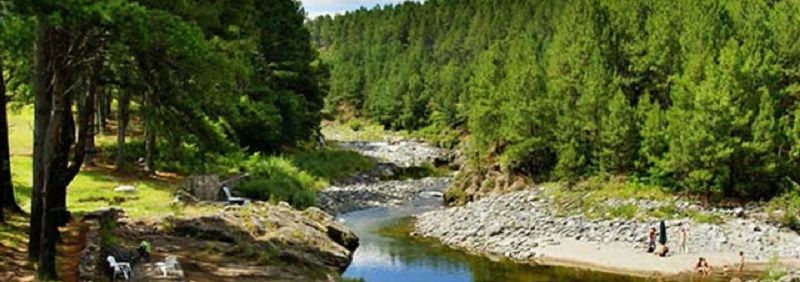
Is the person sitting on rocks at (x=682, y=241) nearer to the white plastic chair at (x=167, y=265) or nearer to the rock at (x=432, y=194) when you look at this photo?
the rock at (x=432, y=194)

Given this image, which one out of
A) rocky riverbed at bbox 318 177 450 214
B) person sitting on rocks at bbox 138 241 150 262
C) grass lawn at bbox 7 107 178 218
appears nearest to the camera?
person sitting on rocks at bbox 138 241 150 262

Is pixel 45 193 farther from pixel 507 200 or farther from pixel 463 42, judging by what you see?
pixel 463 42

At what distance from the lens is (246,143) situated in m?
51.5

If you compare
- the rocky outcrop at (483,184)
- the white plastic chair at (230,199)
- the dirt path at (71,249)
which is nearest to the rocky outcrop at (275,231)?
the white plastic chair at (230,199)

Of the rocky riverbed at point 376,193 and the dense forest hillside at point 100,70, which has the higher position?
the dense forest hillside at point 100,70

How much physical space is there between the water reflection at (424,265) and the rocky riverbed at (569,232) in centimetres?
145

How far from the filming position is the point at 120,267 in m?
17.5

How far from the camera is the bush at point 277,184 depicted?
3789cm

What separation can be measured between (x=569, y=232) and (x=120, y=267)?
23530 mm

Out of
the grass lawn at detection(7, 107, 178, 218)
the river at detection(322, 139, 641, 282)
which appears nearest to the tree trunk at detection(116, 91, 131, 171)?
the grass lawn at detection(7, 107, 178, 218)

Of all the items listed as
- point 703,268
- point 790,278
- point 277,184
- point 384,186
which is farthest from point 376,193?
point 790,278

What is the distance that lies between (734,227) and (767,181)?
5353 millimetres

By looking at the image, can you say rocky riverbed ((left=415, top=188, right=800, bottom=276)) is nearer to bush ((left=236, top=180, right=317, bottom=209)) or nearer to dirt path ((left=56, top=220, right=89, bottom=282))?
Answer: bush ((left=236, top=180, right=317, bottom=209))

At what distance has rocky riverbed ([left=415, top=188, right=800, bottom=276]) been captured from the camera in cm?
3359
